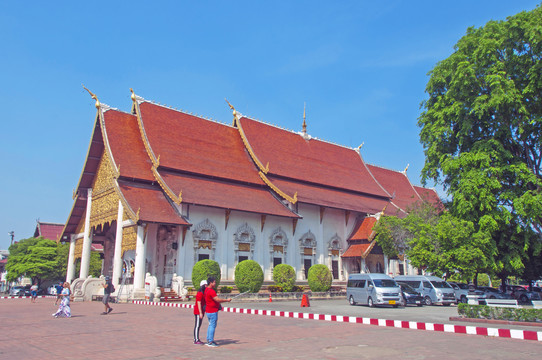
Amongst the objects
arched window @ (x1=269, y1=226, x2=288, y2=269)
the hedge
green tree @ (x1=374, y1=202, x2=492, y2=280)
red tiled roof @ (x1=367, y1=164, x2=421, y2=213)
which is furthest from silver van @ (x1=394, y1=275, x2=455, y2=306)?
red tiled roof @ (x1=367, y1=164, x2=421, y2=213)

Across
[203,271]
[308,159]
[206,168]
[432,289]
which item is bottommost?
[432,289]

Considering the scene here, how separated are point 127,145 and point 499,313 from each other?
20.5 m

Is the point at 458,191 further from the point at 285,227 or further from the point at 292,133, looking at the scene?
the point at 292,133

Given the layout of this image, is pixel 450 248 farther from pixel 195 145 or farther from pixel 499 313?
pixel 195 145

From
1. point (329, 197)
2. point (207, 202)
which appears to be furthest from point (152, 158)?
point (329, 197)

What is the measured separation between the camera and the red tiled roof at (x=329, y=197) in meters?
29.5

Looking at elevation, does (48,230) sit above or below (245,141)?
below

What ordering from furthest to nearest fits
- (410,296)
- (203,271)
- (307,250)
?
(307,250), (203,271), (410,296)

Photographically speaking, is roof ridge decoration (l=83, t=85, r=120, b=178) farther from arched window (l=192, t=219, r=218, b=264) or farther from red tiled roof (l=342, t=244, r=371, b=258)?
red tiled roof (l=342, t=244, r=371, b=258)

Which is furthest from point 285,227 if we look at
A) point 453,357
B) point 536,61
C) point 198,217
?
point 453,357

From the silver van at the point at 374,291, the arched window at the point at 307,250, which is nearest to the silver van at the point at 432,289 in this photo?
the silver van at the point at 374,291

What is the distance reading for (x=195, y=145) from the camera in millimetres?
28359

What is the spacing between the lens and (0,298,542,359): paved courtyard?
7.17 meters

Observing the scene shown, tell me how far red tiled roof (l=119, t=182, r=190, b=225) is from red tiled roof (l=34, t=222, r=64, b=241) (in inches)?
1140
